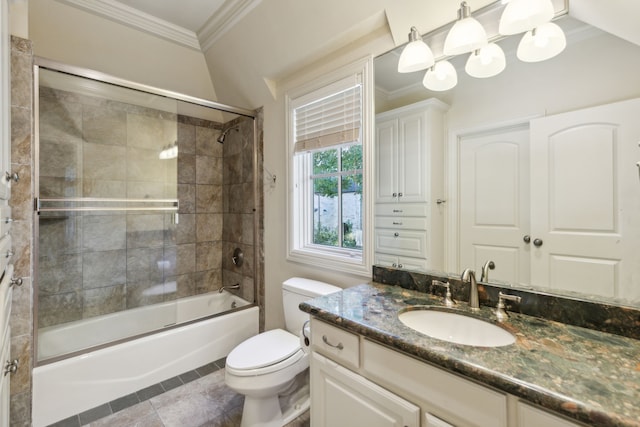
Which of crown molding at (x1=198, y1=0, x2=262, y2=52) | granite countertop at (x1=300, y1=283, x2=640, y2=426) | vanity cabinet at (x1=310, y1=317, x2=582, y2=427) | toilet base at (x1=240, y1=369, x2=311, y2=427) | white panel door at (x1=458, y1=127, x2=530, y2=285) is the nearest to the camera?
granite countertop at (x1=300, y1=283, x2=640, y2=426)

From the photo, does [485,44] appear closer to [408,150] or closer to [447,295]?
[408,150]

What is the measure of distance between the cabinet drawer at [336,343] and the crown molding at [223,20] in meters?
1.97

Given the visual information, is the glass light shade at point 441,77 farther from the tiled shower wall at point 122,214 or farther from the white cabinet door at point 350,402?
the tiled shower wall at point 122,214

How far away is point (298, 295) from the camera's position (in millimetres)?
1855

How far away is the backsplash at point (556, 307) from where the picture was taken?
90 cm

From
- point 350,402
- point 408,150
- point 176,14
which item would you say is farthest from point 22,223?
point 408,150

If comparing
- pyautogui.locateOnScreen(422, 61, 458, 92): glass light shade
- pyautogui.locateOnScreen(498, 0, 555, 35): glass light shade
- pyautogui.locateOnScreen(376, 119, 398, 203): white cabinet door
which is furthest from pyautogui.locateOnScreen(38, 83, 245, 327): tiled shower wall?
pyautogui.locateOnScreen(498, 0, 555, 35): glass light shade

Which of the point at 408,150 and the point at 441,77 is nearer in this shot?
the point at 441,77

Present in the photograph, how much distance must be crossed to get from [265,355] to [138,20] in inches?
97.6

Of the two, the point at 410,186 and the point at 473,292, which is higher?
the point at 410,186

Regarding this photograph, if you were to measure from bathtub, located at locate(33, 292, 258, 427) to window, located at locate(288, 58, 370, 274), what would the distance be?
908 mm

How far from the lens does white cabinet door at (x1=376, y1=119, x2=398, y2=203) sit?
154cm

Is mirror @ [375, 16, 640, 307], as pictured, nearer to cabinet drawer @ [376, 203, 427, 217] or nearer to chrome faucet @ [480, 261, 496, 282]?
chrome faucet @ [480, 261, 496, 282]

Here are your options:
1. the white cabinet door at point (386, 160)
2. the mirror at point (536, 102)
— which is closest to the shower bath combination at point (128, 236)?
the white cabinet door at point (386, 160)
